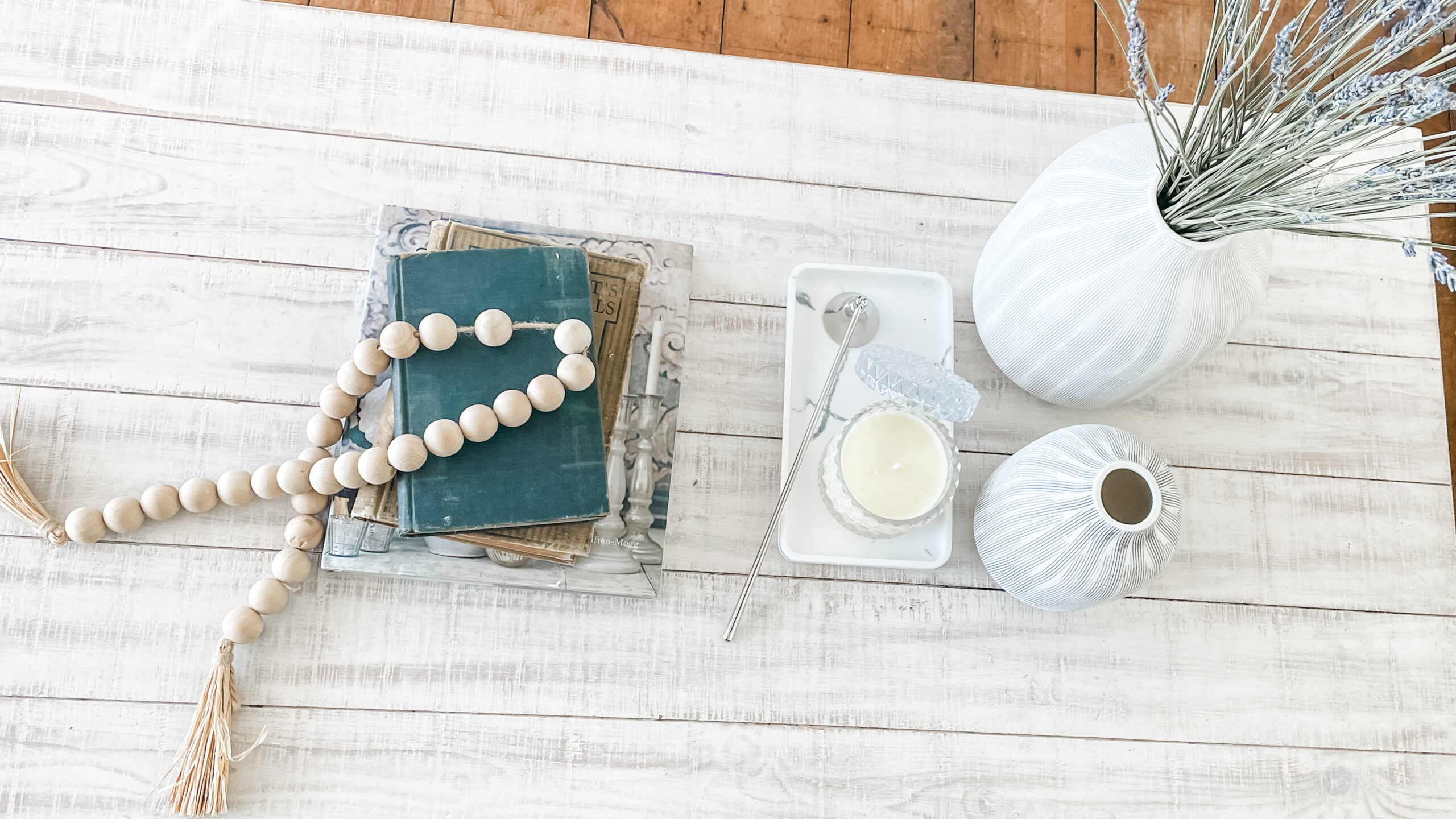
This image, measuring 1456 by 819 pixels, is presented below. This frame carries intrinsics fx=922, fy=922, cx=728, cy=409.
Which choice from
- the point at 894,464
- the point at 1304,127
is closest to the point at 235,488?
the point at 894,464

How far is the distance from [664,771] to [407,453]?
13.8 inches

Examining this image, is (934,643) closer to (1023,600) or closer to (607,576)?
(1023,600)

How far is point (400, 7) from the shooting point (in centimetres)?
106

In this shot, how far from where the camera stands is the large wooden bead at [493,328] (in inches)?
30.1

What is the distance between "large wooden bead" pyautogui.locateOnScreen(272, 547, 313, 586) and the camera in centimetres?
78

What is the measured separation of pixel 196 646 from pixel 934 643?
A: 65 centimetres

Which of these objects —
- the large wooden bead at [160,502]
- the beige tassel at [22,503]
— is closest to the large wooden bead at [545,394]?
the large wooden bead at [160,502]

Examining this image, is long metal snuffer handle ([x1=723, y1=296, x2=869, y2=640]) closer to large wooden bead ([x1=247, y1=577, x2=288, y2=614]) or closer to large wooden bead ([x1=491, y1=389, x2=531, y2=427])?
large wooden bead ([x1=491, y1=389, x2=531, y2=427])

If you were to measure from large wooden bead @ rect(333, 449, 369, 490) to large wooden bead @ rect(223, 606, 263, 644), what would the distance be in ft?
0.44

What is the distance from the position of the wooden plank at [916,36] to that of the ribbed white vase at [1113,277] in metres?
0.39

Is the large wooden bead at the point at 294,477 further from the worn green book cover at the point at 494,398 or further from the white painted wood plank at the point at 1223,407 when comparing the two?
the white painted wood plank at the point at 1223,407

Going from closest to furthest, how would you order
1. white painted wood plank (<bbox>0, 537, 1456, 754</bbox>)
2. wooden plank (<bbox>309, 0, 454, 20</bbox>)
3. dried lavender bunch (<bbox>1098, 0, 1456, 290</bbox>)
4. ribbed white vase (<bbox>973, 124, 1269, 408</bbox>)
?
dried lavender bunch (<bbox>1098, 0, 1456, 290</bbox>) < ribbed white vase (<bbox>973, 124, 1269, 408</bbox>) < white painted wood plank (<bbox>0, 537, 1456, 754</bbox>) < wooden plank (<bbox>309, 0, 454, 20</bbox>)

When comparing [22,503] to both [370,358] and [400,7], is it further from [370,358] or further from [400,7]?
[400,7]

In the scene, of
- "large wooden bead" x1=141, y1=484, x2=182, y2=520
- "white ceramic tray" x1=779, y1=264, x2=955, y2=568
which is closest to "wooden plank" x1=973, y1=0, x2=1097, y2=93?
"white ceramic tray" x1=779, y1=264, x2=955, y2=568
